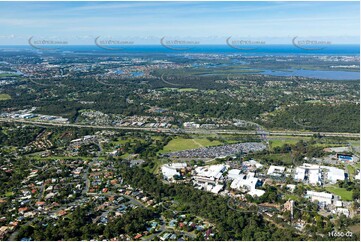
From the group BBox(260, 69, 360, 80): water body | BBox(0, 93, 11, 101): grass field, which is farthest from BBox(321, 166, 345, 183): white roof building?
BBox(260, 69, 360, 80): water body

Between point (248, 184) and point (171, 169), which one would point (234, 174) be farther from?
point (171, 169)

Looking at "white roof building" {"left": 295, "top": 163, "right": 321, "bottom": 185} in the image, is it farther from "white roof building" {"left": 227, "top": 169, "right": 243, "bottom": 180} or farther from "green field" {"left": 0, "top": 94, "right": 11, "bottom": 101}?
"green field" {"left": 0, "top": 94, "right": 11, "bottom": 101}

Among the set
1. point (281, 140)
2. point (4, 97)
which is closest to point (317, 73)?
point (281, 140)

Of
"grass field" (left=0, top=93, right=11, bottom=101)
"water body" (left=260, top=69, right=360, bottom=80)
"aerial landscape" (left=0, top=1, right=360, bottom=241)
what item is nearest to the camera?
"aerial landscape" (left=0, top=1, right=360, bottom=241)

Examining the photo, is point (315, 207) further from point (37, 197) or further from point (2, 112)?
point (2, 112)

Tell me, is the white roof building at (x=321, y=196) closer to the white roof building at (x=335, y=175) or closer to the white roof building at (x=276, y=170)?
the white roof building at (x=335, y=175)
